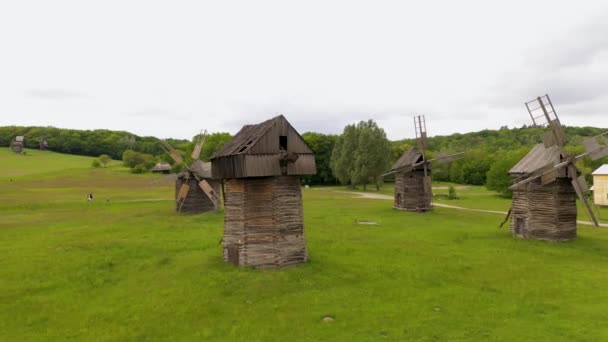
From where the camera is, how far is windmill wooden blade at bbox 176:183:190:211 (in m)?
38.8

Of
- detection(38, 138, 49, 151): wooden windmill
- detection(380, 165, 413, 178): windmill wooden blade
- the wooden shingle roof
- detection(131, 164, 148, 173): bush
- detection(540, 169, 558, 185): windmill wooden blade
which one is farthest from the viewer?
detection(38, 138, 49, 151): wooden windmill

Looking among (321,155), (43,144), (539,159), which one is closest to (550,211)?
(539,159)

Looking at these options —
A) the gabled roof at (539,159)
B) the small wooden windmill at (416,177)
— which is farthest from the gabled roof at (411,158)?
the gabled roof at (539,159)

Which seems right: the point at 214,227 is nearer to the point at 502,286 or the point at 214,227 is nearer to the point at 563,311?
the point at 502,286

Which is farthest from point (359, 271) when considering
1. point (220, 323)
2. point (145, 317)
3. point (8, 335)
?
point (8, 335)

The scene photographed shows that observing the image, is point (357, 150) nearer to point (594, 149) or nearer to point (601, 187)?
point (601, 187)

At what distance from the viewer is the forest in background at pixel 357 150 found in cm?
7162

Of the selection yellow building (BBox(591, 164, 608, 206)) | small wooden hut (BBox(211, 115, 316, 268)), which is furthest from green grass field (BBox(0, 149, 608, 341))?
yellow building (BBox(591, 164, 608, 206))

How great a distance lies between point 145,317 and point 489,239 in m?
23.2

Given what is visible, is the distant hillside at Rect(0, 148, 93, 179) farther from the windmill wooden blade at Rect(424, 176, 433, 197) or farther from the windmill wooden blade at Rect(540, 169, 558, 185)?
the windmill wooden blade at Rect(540, 169, 558, 185)

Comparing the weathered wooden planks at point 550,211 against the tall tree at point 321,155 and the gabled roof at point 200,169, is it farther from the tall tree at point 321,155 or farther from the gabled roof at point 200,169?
the tall tree at point 321,155

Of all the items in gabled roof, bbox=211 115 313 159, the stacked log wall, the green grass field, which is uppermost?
gabled roof, bbox=211 115 313 159

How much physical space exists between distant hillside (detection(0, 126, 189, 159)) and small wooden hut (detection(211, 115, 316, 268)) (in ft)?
414

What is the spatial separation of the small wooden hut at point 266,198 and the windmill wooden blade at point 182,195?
1919 centimetres
